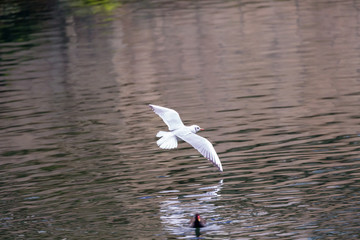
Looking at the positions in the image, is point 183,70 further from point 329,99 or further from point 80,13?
point 80,13

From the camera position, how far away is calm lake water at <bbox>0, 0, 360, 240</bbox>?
1247 cm

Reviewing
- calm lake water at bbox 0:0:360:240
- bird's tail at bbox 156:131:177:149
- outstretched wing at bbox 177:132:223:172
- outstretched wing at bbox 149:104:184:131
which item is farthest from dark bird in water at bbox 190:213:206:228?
outstretched wing at bbox 149:104:184:131

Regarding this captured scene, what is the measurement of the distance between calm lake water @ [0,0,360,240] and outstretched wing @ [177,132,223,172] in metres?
0.58

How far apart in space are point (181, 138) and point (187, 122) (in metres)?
5.64

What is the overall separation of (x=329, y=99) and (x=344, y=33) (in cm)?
1148

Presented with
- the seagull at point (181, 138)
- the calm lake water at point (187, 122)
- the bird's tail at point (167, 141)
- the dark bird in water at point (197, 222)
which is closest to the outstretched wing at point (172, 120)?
the seagull at point (181, 138)

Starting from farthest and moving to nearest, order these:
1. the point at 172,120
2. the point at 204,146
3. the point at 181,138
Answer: the point at 172,120
the point at 181,138
the point at 204,146

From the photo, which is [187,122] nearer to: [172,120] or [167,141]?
[172,120]

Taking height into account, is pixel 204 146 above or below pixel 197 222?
above

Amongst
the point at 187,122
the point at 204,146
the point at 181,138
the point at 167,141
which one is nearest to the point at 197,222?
the point at 204,146

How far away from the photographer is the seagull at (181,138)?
13.7m

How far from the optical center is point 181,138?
14242 mm

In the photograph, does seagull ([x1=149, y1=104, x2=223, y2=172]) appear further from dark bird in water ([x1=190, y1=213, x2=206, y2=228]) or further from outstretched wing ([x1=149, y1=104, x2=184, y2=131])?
dark bird in water ([x1=190, y1=213, x2=206, y2=228])

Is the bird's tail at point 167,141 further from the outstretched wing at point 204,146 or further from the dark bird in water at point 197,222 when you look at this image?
the dark bird in water at point 197,222
